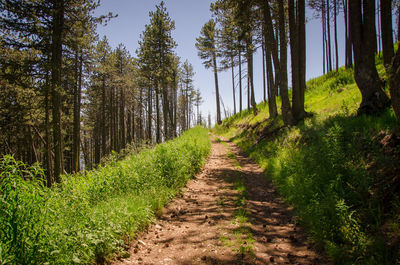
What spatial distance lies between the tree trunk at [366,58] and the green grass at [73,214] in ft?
20.8

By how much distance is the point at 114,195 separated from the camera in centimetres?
472

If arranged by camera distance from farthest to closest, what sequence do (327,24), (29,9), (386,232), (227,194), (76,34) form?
1. (327,24)
2. (76,34)
3. (29,9)
4. (227,194)
5. (386,232)

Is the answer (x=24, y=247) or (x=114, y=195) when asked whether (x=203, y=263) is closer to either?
(x=24, y=247)

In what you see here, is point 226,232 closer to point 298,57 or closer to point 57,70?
point 298,57

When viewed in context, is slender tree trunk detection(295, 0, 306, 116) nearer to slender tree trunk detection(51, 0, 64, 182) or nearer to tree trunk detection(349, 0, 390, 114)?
tree trunk detection(349, 0, 390, 114)

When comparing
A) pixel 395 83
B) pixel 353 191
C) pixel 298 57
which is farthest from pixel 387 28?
pixel 353 191

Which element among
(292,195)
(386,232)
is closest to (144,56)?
(292,195)

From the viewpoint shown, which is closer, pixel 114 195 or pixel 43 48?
pixel 114 195

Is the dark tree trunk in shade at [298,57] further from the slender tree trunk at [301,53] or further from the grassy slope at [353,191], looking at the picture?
the grassy slope at [353,191]

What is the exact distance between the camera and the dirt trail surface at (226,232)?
324cm

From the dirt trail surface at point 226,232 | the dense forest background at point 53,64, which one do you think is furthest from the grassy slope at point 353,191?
the dense forest background at point 53,64

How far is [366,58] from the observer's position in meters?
6.06

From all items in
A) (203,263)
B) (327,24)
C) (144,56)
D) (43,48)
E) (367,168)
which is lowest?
(203,263)

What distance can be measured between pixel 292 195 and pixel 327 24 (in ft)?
84.1
